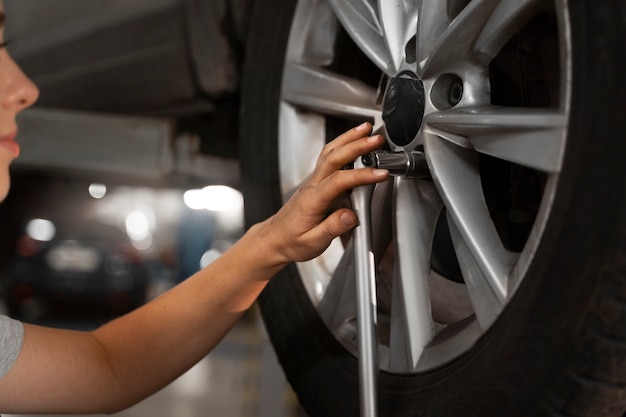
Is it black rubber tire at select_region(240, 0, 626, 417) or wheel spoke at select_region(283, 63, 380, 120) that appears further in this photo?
wheel spoke at select_region(283, 63, 380, 120)

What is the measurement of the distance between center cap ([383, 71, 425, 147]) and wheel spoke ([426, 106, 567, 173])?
44 millimetres

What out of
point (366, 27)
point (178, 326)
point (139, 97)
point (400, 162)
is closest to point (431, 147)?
point (400, 162)

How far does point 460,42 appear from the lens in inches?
35.6

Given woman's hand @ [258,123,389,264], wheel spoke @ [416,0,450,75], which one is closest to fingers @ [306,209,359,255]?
woman's hand @ [258,123,389,264]

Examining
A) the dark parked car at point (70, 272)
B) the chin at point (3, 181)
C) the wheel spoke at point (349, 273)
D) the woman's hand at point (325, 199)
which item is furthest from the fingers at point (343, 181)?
the dark parked car at point (70, 272)

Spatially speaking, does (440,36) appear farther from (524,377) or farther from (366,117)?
(524,377)

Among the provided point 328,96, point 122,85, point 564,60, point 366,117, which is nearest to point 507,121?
point 564,60

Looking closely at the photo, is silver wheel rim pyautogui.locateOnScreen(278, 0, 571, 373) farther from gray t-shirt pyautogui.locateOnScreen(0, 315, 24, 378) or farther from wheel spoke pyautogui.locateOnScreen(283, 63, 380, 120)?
gray t-shirt pyautogui.locateOnScreen(0, 315, 24, 378)

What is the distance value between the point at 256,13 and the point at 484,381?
0.86 meters

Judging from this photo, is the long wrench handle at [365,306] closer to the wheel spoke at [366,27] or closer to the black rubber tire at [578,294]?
the black rubber tire at [578,294]

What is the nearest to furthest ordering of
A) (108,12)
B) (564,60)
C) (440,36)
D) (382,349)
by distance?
(564,60), (440,36), (382,349), (108,12)

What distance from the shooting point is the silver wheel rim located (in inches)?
32.0

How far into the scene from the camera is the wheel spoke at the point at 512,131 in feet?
2.47

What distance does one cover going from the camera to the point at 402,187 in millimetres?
1033
